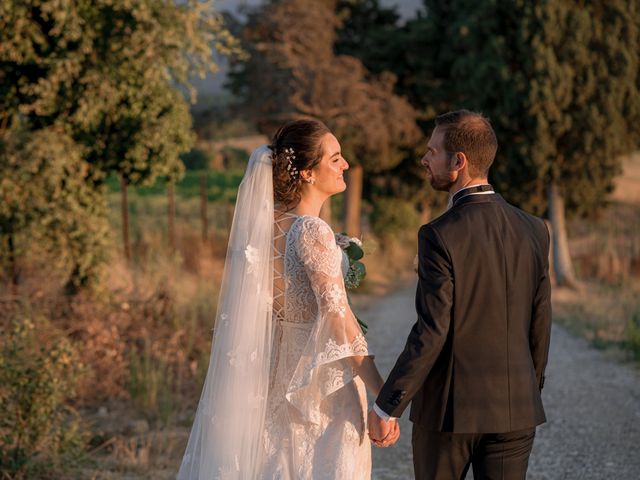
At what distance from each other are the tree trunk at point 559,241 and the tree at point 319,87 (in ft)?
11.8

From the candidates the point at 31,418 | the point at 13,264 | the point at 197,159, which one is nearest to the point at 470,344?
the point at 31,418

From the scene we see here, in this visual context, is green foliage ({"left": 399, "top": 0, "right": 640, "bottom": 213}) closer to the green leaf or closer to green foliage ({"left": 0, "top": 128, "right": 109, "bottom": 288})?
green foliage ({"left": 0, "top": 128, "right": 109, "bottom": 288})

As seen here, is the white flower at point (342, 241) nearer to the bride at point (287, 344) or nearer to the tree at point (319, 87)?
the bride at point (287, 344)

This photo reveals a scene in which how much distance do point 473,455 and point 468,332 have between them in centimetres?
54

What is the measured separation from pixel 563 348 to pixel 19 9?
794 cm

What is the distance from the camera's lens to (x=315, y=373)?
362cm

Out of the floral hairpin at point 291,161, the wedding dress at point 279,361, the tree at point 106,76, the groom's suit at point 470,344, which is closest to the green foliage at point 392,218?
the tree at point 106,76

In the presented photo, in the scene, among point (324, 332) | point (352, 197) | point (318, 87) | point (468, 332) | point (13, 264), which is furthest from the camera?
point (352, 197)

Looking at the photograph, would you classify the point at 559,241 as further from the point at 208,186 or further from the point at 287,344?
the point at 208,186

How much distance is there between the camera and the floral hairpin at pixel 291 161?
12.2ft

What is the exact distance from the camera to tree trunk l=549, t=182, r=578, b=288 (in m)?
17.8

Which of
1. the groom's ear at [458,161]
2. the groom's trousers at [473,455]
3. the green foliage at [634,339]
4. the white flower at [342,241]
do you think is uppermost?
the groom's ear at [458,161]

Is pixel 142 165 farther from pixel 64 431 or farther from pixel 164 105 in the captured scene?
pixel 64 431

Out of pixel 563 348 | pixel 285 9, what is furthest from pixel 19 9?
pixel 285 9
